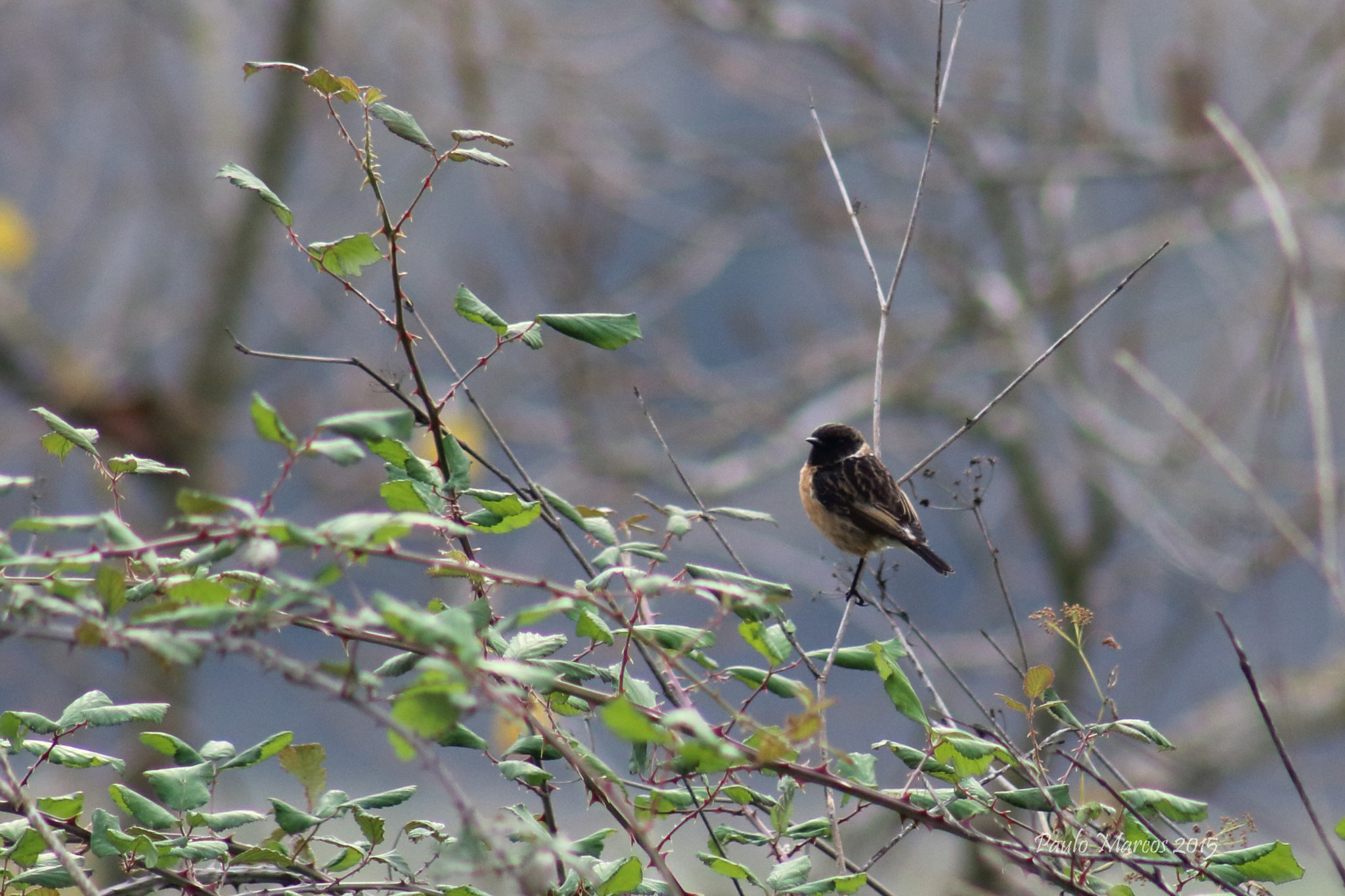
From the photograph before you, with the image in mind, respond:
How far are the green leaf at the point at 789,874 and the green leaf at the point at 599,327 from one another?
710 mm

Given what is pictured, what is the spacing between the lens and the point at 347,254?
1.47 meters

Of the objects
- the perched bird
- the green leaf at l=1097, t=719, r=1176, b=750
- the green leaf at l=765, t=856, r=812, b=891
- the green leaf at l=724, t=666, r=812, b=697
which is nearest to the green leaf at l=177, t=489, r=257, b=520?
the green leaf at l=724, t=666, r=812, b=697

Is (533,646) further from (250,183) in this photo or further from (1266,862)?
(1266,862)

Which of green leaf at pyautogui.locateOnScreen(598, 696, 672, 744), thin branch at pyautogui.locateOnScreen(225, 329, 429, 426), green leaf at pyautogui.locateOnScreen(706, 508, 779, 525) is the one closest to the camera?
green leaf at pyautogui.locateOnScreen(598, 696, 672, 744)

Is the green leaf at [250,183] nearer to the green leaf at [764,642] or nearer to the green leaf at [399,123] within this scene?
the green leaf at [399,123]

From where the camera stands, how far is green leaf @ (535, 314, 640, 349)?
1526 millimetres

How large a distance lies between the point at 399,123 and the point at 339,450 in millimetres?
586

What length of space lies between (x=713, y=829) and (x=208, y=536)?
913 millimetres

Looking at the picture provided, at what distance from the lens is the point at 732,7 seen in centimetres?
656

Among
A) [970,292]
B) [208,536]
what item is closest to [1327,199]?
[970,292]

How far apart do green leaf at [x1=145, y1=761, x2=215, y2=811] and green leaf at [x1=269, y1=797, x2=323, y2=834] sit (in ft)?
0.29

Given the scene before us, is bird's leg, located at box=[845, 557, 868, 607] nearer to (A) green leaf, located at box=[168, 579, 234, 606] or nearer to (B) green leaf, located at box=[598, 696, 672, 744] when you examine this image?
(B) green leaf, located at box=[598, 696, 672, 744]

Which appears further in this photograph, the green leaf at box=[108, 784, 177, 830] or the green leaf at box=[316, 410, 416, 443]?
the green leaf at box=[108, 784, 177, 830]

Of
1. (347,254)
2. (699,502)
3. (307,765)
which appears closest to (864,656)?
(699,502)
